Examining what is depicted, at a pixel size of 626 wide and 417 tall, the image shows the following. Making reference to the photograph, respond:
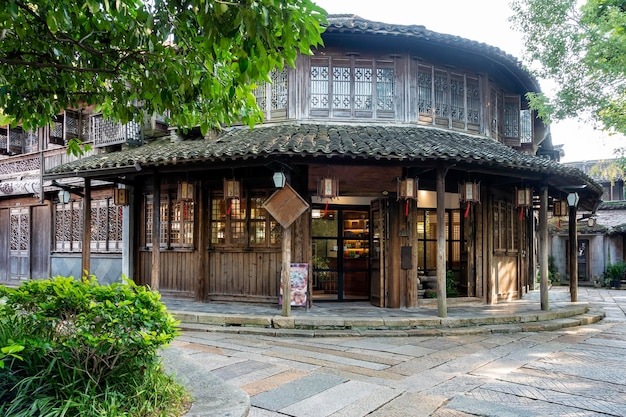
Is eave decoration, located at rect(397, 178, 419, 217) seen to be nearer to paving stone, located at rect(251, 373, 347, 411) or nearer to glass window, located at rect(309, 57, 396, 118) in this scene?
glass window, located at rect(309, 57, 396, 118)

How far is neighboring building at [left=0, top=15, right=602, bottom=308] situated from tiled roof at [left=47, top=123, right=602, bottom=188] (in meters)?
0.08

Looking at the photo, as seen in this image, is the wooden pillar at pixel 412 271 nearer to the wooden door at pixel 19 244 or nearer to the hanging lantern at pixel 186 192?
the hanging lantern at pixel 186 192

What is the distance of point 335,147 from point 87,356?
20.1 feet

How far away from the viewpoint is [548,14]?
12922mm

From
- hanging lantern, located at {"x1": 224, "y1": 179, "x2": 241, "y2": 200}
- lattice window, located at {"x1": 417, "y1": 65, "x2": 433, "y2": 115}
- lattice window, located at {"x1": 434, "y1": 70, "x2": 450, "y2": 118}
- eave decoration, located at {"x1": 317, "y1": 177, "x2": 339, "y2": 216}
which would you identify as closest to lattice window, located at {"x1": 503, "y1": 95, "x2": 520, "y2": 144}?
lattice window, located at {"x1": 434, "y1": 70, "x2": 450, "y2": 118}

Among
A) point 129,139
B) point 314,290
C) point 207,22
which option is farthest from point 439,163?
point 129,139

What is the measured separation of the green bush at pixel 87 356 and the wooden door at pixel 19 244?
1420cm

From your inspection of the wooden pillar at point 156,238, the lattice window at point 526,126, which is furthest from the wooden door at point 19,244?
the lattice window at point 526,126

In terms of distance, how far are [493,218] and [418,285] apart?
9.06 ft

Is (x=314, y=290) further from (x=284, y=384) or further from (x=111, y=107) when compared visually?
(x=111, y=107)

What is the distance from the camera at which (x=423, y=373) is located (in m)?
6.07

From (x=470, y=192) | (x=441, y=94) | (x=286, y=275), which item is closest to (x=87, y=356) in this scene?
(x=286, y=275)

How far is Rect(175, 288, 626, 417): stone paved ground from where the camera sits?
4766 millimetres

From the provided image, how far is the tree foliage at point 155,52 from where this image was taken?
3.61 m
